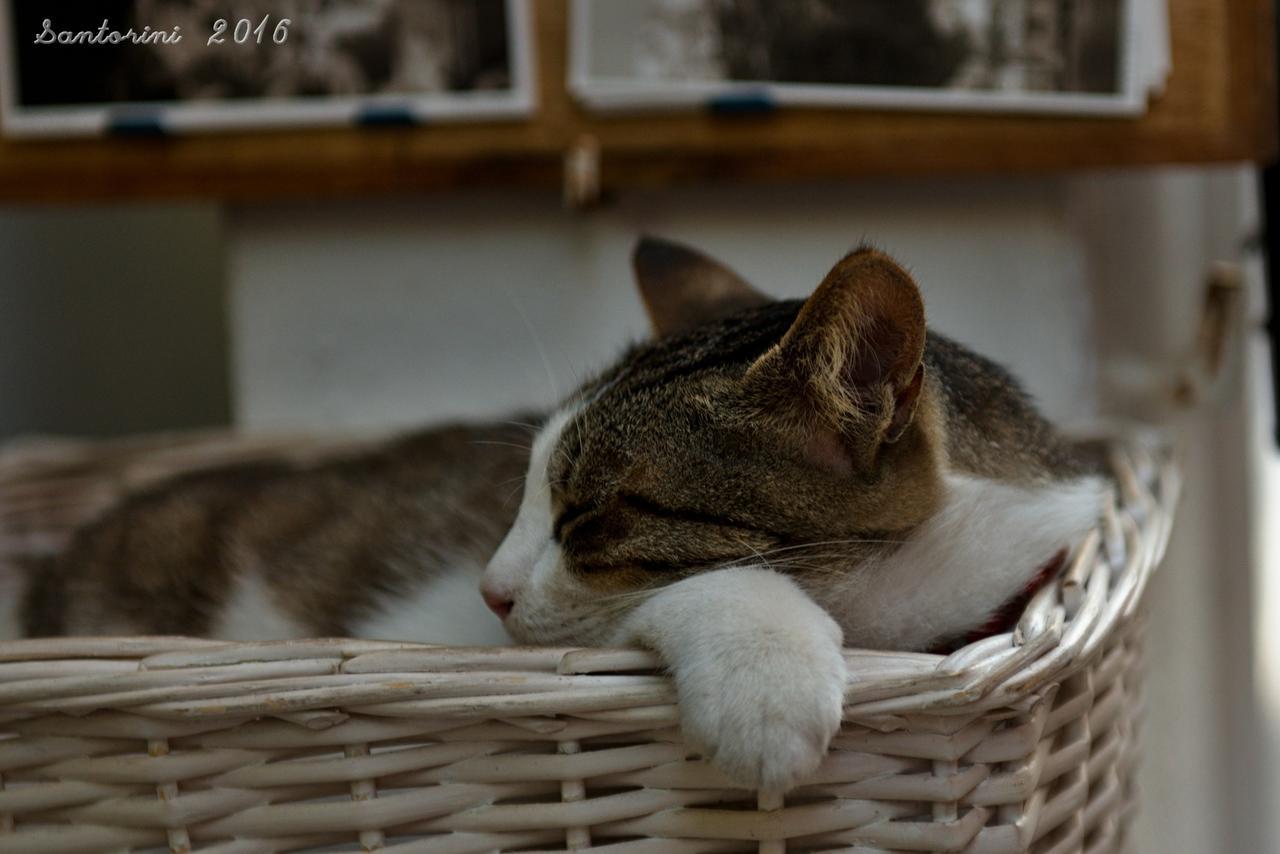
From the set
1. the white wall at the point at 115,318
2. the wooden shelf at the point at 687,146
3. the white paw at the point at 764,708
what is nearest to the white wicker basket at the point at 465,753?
the white paw at the point at 764,708

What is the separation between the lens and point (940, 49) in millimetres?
1317

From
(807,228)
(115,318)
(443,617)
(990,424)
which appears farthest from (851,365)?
(115,318)

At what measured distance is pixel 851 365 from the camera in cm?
71

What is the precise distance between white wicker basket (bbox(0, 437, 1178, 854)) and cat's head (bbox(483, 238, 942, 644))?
10 centimetres

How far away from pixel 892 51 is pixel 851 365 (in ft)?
2.44

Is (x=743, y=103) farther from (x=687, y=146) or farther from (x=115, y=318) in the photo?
(x=115, y=318)

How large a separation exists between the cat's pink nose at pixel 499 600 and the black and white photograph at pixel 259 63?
2.49ft

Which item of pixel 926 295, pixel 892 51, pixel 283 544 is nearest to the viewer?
pixel 283 544

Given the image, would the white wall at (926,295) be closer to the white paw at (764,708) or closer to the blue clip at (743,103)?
the blue clip at (743,103)

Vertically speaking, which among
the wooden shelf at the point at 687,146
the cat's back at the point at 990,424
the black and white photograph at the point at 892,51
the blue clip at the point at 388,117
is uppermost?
the black and white photograph at the point at 892,51

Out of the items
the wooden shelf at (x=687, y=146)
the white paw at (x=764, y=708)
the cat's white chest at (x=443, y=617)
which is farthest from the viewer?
the wooden shelf at (x=687, y=146)

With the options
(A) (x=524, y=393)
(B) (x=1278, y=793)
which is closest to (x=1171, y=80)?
(A) (x=524, y=393)

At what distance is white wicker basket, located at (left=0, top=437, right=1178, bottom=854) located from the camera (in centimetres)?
66

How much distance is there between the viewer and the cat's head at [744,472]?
0.71m
